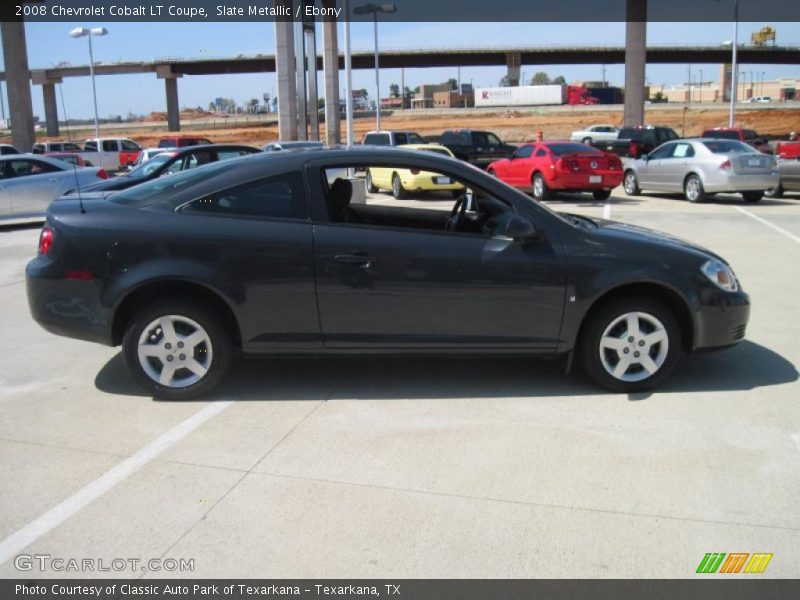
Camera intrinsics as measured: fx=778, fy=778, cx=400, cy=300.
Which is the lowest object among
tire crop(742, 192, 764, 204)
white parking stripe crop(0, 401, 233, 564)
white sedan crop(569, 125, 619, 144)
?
white parking stripe crop(0, 401, 233, 564)

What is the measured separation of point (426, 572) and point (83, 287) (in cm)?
311

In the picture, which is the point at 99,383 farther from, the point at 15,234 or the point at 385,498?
the point at 15,234

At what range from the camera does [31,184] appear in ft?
53.2

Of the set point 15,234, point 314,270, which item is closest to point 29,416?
point 314,270

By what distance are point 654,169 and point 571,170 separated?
108 inches

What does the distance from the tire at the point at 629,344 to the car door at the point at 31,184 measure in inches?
554

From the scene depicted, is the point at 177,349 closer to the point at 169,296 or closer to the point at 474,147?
the point at 169,296

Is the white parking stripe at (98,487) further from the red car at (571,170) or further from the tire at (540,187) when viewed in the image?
the tire at (540,187)

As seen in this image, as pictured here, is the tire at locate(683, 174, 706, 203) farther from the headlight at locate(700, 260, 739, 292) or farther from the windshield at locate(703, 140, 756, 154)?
the headlight at locate(700, 260, 739, 292)

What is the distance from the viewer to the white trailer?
115m

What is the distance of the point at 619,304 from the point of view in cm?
523
